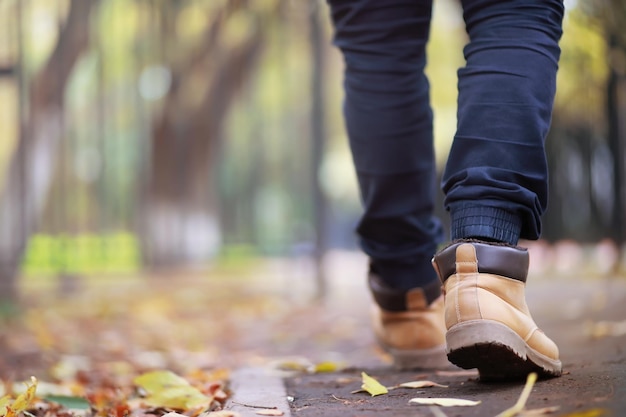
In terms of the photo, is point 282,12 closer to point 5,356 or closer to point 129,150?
point 5,356

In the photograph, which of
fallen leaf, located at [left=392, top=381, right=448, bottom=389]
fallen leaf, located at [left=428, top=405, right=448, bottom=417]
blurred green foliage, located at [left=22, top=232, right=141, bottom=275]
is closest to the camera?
fallen leaf, located at [left=428, top=405, right=448, bottom=417]

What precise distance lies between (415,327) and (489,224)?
1.94ft

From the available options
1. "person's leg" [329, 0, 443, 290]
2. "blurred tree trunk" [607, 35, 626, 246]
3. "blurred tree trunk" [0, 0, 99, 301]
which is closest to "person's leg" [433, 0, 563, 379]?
"person's leg" [329, 0, 443, 290]

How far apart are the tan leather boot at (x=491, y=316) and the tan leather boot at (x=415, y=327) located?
0.49 m

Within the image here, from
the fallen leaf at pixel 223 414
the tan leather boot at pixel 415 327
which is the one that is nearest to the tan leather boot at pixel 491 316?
the fallen leaf at pixel 223 414

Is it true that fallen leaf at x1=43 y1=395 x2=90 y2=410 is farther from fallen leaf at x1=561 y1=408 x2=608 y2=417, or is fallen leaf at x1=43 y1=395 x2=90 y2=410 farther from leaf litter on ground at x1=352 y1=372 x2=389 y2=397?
fallen leaf at x1=561 y1=408 x2=608 y2=417

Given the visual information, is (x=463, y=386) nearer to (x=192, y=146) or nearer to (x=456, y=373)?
(x=456, y=373)

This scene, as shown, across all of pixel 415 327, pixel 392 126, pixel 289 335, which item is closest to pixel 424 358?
pixel 415 327

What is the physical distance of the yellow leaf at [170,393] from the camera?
5.21 feet

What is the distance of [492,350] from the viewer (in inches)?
52.7

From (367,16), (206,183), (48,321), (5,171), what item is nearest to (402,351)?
(367,16)

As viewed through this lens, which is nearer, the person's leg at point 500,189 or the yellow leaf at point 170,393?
the person's leg at point 500,189

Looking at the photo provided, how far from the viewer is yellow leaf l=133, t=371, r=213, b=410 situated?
5.21 ft

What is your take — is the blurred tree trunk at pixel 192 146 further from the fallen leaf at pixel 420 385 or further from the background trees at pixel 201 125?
the fallen leaf at pixel 420 385
